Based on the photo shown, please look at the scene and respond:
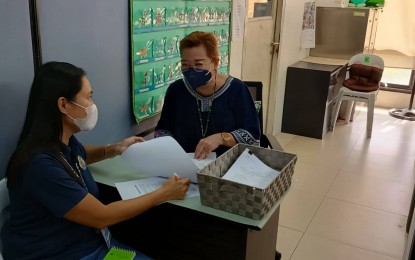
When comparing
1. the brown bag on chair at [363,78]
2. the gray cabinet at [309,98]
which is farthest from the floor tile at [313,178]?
the brown bag on chair at [363,78]

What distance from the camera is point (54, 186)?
3.86ft

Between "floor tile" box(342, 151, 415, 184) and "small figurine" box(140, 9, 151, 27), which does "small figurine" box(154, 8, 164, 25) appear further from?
"floor tile" box(342, 151, 415, 184)

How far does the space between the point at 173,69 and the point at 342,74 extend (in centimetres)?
330

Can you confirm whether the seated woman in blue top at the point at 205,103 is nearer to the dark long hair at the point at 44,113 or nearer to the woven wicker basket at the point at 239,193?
the woven wicker basket at the point at 239,193

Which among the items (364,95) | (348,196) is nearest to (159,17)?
(348,196)

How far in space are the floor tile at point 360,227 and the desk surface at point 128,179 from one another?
139 centimetres

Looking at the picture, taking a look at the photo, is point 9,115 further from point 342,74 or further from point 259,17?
point 342,74

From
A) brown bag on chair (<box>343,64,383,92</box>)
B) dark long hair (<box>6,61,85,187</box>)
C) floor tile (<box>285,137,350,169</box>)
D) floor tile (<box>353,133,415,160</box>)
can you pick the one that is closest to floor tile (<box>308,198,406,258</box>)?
floor tile (<box>285,137,350,169</box>)

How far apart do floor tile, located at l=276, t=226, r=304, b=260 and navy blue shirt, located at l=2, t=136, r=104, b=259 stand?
135 cm

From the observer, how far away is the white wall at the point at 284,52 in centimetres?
418

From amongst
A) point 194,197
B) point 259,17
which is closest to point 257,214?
point 194,197

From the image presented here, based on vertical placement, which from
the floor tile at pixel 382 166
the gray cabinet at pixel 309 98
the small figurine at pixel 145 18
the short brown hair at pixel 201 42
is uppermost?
the small figurine at pixel 145 18

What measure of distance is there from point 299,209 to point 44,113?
2.17 m

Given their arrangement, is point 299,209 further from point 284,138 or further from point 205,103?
point 284,138
